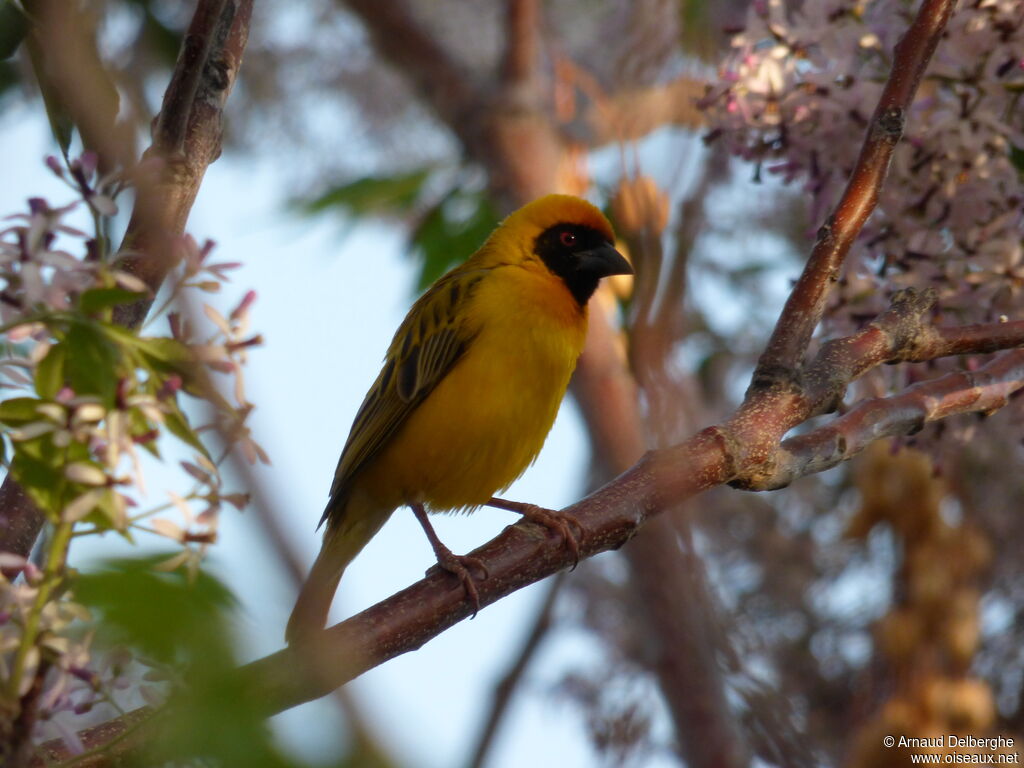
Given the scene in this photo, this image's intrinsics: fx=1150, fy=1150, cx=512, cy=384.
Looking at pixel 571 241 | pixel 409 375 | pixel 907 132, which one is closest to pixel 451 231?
pixel 571 241

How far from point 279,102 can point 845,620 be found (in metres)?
6.26

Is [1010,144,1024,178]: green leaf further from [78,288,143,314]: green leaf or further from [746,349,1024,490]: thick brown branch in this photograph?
[78,288,143,314]: green leaf

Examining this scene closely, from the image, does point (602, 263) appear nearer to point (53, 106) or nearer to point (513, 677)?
point (513, 677)

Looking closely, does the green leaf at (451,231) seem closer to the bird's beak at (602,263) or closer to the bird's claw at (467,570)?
the bird's beak at (602,263)

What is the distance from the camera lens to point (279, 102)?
980 cm

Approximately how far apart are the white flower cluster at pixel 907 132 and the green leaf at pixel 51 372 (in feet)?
7.01

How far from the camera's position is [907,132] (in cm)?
294

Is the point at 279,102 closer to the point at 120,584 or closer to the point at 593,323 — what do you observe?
the point at 593,323

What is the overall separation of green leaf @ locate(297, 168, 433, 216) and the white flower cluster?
3.49 m

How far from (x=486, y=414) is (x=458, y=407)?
10 centimetres

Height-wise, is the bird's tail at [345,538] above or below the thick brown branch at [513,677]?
above

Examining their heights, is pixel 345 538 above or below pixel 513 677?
above

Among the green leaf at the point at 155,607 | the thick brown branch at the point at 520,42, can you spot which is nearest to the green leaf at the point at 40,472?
the green leaf at the point at 155,607

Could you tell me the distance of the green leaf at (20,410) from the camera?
142cm
